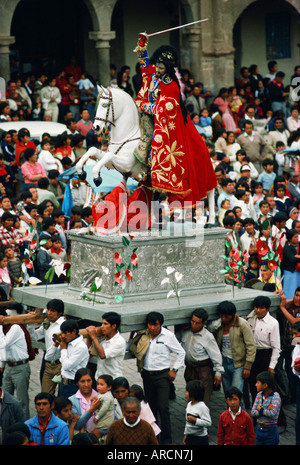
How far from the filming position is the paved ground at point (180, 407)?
10727 mm

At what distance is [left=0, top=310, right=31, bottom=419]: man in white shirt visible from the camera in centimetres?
1052

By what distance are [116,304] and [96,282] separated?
34 centimetres

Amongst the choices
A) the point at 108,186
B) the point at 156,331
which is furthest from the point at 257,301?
the point at 108,186

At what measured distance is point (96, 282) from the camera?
10.8 meters

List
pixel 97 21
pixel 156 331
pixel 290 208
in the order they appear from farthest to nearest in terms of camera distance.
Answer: pixel 97 21
pixel 290 208
pixel 156 331

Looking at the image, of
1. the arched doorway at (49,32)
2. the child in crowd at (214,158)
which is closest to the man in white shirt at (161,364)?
the child in crowd at (214,158)

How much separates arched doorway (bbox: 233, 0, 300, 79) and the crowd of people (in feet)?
22.9

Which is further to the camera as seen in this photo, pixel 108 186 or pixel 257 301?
pixel 108 186

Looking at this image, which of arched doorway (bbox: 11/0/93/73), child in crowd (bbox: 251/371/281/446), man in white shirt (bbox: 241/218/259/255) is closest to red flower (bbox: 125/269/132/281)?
child in crowd (bbox: 251/371/281/446)

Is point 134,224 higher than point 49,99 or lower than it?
lower

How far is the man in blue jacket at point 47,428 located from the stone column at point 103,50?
542 inches

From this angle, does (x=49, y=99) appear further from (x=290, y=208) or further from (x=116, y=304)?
(x=116, y=304)

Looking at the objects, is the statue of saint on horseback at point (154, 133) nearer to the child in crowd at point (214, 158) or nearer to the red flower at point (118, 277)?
the red flower at point (118, 277)

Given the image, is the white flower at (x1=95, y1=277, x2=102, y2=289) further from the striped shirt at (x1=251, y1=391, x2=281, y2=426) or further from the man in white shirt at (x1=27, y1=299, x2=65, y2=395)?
the striped shirt at (x1=251, y1=391, x2=281, y2=426)
